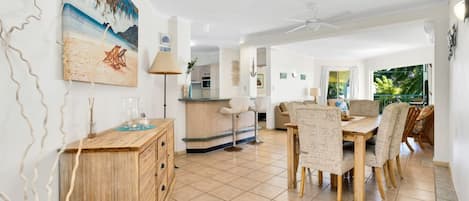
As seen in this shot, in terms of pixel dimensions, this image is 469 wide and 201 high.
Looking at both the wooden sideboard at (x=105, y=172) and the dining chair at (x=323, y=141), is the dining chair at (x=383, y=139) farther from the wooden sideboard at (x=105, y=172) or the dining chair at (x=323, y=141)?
the wooden sideboard at (x=105, y=172)

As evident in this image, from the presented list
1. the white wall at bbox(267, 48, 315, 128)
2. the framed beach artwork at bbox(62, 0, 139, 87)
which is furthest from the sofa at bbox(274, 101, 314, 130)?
the framed beach artwork at bbox(62, 0, 139, 87)

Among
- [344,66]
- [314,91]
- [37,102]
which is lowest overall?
[37,102]

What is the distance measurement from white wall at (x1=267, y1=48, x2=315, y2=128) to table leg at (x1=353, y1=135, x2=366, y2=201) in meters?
4.50

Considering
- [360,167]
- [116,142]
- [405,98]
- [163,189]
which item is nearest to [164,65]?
[163,189]

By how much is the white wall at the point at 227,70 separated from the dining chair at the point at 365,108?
3.58m

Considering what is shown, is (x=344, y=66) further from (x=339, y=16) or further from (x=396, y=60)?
(x=339, y=16)

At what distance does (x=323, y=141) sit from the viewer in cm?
225

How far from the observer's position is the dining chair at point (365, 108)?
365 centimetres

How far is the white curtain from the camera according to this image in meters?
9.22

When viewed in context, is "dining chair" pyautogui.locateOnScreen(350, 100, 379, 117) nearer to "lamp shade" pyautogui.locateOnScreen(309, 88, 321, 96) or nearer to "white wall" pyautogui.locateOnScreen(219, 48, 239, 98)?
"white wall" pyautogui.locateOnScreen(219, 48, 239, 98)

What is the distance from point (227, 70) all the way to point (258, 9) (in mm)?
3319

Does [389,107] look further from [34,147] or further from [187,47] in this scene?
[187,47]

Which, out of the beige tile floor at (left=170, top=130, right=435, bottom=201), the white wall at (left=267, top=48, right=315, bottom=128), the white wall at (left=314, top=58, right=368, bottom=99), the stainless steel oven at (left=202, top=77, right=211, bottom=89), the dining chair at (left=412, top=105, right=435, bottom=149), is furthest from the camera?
the white wall at (left=314, top=58, right=368, bottom=99)

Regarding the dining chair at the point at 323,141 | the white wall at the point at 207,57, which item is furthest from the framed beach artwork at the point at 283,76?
the dining chair at the point at 323,141
